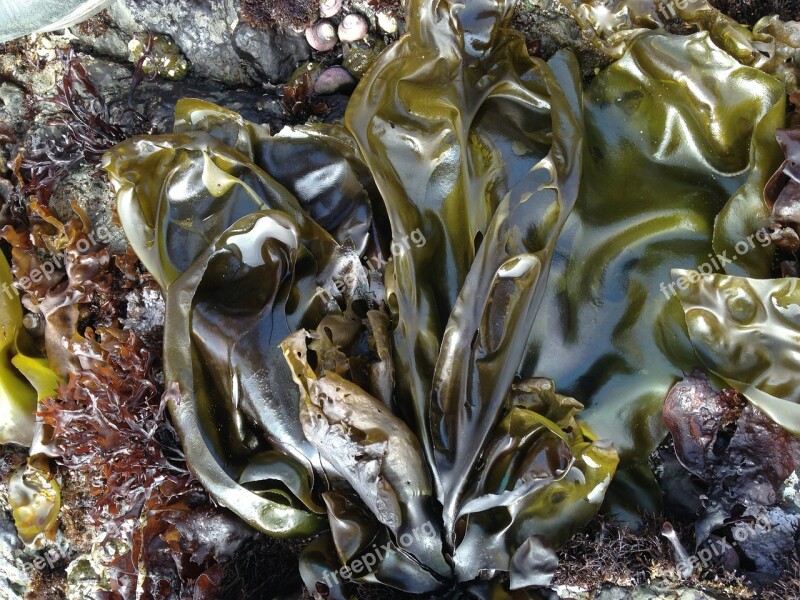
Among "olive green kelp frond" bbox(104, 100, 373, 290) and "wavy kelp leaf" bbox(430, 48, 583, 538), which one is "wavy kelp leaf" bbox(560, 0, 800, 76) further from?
"olive green kelp frond" bbox(104, 100, 373, 290)

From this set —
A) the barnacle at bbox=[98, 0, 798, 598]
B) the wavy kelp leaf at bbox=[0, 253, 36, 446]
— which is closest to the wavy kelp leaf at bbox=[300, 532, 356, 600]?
the barnacle at bbox=[98, 0, 798, 598]

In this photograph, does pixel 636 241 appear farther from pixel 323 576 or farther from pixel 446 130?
pixel 323 576

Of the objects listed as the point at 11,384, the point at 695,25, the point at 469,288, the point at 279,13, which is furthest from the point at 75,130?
the point at 695,25

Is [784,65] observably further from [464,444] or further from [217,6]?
[217,6]

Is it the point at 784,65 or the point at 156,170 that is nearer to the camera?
the point at 784,65

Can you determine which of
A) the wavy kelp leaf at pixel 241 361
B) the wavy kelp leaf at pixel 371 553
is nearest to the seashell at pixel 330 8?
the wavy kelp leaf at pixel 241 361

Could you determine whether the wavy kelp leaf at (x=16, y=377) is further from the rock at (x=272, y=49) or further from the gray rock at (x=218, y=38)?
the rock at (x=272, y=49)

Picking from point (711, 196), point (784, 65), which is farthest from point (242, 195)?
point (784, 65)
